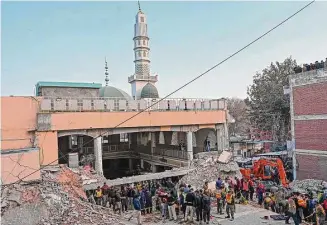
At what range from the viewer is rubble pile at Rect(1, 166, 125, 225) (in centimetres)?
1025

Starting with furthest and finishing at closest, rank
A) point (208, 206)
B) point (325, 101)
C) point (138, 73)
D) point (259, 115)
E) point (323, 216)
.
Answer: point (138, 73) → point (259, 115) → point (325, 101) → point (208, 206) → point (323, 216)

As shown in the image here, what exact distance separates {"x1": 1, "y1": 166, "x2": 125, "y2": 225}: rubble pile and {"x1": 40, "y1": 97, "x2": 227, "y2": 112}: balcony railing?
5.55m

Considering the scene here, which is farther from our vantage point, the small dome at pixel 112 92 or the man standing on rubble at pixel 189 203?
the small dome at pixel 112 92

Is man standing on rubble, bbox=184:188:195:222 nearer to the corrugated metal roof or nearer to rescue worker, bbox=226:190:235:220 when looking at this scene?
rescue worker, bbox=226:190:235:220

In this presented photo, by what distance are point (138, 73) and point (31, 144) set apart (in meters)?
39.9

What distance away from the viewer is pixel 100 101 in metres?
18.6

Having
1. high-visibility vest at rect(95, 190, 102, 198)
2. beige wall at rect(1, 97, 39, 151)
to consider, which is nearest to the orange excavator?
high-visibility vest at rect(95, 190, 102, 198)

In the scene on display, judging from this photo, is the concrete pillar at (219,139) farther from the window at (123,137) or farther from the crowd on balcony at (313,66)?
the window at (123,137)

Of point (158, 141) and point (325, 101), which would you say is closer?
point (325, 101)

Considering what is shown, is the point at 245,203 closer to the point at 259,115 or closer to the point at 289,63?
the point at 259,115

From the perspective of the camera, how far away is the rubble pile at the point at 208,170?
17734mm

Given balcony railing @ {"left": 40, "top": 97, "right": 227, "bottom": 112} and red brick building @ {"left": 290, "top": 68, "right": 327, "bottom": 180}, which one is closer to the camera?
balcony railing @ {"left": 40, "top": 97, "right": 227, "bottom": 112}

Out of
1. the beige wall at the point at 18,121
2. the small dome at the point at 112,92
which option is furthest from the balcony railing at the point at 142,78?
the beige wall at the point at 18,121

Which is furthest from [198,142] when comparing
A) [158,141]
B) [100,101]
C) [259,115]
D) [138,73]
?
[138,73]
